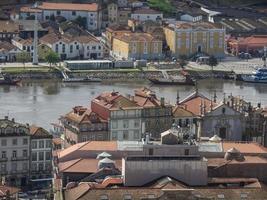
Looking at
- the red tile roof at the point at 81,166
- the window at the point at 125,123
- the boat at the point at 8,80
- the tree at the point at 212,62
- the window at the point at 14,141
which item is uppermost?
the tree at the point at 212,62

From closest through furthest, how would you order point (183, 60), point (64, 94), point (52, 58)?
1. point (64, 94)
2. point (52, 58)
3. point (183, 60)

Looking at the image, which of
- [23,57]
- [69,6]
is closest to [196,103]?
[23,57]

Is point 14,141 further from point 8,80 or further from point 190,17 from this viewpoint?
point 190,17

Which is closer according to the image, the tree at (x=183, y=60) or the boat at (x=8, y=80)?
the boat at (x=8, y=80)

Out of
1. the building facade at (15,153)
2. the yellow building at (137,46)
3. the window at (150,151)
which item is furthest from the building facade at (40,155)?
the yellow building at (137,46)

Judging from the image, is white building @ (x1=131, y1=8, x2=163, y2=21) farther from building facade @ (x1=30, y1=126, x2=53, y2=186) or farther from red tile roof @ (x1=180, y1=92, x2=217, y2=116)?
building facade @ (x1=30, y1=126, x2=53, y2=186)

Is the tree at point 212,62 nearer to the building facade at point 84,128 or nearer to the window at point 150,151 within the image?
the building facade at point 84,128
